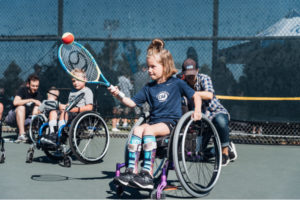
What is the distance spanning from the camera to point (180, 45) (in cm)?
705

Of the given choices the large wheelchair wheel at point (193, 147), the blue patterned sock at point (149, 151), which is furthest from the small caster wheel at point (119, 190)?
the large wheelchair wheel at point (193, 147)

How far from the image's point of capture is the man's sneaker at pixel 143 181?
3.30 m

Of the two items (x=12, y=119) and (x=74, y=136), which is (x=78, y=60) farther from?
(x=12, y=119)

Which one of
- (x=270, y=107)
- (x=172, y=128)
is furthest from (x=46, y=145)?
(x=270, y=107)

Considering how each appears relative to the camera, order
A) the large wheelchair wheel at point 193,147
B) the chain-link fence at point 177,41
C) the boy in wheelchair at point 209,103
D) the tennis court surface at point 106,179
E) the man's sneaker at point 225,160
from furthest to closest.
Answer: the chain-link fence at point 177,41 < the man's sneaker at point 225,160 < the boy in wheelchair at point 209,103 < the tennis court surface at point 106,179 < the large wheelchair wheel at point 193,147

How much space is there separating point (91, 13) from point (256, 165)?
→ 12.1 ft

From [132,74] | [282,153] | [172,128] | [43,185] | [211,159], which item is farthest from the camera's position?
[132,74]

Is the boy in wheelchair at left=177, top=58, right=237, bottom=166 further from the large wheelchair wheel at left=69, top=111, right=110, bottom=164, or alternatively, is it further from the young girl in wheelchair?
the large wheelchair wheel at left=69, top=111, right=110, bottom=164

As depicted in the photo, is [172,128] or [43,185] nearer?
[172,128]

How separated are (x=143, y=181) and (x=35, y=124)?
3106mm

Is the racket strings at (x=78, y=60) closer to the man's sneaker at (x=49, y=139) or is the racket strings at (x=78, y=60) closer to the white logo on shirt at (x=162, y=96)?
the white logo on shirt at (x=162, y=96)

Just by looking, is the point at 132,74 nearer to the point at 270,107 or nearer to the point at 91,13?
the point at 91,13

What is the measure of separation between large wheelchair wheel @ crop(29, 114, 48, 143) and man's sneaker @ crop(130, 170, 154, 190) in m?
2.60

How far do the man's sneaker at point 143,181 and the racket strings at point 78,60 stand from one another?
1.18 metres
